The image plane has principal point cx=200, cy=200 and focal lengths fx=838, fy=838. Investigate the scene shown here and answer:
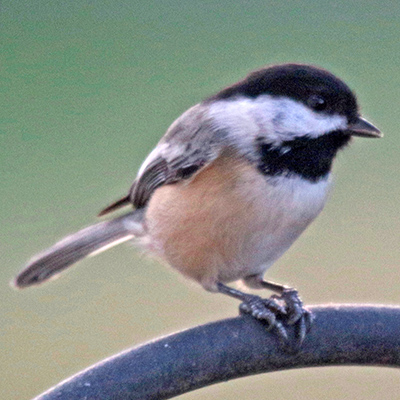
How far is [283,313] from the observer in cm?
202

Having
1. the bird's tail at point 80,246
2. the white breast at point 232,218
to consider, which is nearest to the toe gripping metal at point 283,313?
the white breast at point 232,218

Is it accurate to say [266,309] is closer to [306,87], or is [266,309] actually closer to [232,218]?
[232,218]

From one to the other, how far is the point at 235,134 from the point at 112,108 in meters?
3.22

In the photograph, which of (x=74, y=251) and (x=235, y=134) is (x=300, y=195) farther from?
(x=74, y=251)

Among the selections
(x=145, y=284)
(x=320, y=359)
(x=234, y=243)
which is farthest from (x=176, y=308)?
(x=320, y=359)

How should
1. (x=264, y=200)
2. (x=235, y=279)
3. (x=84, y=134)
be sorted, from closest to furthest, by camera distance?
(x=264, y=200)
(x=235, y=279)
(x=84, y=134)

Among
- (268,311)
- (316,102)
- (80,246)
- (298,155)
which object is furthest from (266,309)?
(80,246)

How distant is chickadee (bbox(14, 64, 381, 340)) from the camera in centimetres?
220

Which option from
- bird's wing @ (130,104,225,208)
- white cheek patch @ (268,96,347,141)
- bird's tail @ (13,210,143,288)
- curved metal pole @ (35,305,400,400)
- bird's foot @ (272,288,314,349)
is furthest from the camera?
bird's tail @ (13,210,143,288)

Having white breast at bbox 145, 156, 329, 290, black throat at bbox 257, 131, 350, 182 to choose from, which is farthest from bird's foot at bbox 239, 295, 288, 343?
black throat at bbox 257, 131, 350, 182

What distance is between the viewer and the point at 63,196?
186 inches

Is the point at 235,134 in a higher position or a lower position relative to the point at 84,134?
higher

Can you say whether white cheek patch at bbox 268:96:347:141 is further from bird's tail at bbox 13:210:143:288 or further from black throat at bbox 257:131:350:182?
bird's tail at bbox 13:210:143:288

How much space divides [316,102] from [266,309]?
58 centimetres
